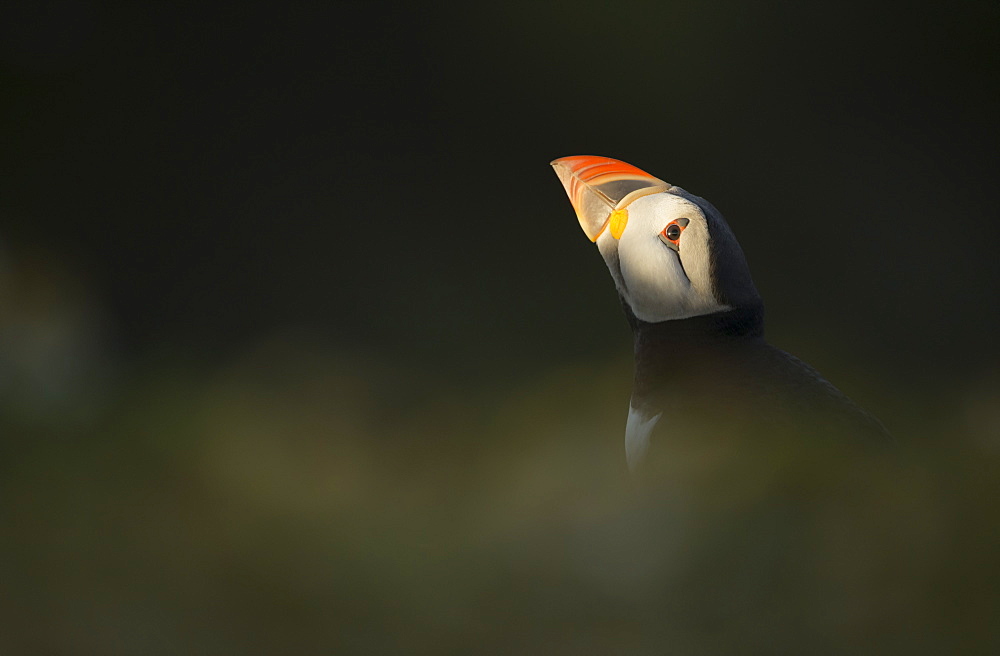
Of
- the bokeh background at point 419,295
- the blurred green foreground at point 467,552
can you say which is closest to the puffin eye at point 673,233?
the bokeh background at point 419,295

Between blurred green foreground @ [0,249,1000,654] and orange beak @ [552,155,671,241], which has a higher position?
orange beak @ [552,155,671,241]

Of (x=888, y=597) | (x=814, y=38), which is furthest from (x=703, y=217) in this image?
(x=888, y=597)

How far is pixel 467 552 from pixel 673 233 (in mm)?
602

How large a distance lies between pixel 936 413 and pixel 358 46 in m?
0.84

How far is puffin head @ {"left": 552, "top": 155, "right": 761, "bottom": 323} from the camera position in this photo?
85 cm

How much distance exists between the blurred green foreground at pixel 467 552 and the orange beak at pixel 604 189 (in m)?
0.47

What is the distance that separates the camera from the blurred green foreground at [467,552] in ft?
0.85

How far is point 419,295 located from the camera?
1.05m

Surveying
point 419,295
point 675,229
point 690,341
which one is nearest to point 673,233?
point 675,229

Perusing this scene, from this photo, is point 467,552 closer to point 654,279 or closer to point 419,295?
point 654,279

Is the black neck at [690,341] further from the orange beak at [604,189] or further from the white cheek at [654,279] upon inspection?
the orange beak at [604,189]

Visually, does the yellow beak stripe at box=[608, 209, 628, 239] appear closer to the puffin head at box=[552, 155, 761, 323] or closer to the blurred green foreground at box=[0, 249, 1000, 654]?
the puffin head at box=[552, 155, 761, 323]

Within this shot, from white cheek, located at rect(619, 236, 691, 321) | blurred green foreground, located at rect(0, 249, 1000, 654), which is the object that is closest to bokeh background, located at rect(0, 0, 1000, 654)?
blurred green foreground, located at rect(0, 249, 1000, 654)

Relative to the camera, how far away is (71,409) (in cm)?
44
